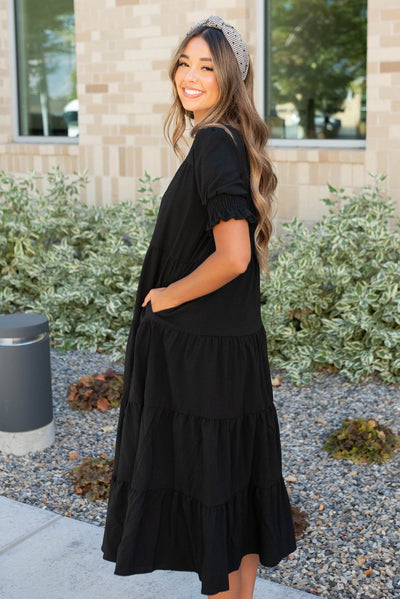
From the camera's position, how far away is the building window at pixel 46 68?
8.41m

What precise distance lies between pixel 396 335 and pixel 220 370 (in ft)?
9.41

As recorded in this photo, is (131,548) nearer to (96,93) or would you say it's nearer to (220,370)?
(220,370)

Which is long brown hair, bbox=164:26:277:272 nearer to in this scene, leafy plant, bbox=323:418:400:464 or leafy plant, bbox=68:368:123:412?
leafy plant, bbox=323:418:400:464

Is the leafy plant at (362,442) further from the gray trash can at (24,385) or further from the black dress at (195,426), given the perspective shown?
the black dress at (195,426)

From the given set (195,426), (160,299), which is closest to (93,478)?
(195,426)

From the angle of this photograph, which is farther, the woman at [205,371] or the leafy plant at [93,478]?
the leafy plant at [93,478]

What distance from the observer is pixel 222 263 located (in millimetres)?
2062

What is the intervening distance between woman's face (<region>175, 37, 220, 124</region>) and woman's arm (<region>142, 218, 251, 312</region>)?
37cm

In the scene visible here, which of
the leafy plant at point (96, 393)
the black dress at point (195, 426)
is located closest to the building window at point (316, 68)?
the leafy plant at point (96, 393)

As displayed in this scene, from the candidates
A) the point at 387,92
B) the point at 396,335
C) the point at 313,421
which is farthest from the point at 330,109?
the point at 313,421

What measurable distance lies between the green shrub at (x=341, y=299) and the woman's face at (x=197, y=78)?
9.91 feet

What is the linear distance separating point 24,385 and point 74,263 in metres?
2.48

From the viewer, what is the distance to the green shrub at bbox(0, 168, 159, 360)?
19.4 feet

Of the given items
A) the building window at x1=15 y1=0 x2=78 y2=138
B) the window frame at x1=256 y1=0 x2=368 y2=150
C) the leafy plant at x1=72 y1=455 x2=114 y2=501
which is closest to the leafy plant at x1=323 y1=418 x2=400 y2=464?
the leafy plant at x1=72 y1=455 x2=114 y2=501
